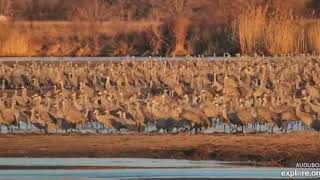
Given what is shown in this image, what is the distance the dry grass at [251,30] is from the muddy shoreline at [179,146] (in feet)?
51.2

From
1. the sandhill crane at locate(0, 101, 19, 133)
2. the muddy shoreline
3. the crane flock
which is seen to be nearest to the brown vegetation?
the crane flock

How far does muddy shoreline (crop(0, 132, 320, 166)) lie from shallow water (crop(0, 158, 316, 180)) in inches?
13.9

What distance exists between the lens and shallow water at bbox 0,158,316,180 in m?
11.2

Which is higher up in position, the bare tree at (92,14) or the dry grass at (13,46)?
the bare tree at (92,14)

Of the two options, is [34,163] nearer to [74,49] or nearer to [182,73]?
[182,73]

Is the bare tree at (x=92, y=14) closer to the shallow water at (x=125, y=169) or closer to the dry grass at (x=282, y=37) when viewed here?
the dry grass at (x=282, y=37)

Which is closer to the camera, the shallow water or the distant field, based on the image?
the shallow water

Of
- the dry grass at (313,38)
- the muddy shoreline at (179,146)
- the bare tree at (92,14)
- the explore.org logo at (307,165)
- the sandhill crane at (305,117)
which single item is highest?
the bare tree at (92,14)

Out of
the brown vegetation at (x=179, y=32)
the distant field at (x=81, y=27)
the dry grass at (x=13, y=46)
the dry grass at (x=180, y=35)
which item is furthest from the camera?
the distant field at (x=81, y=27)

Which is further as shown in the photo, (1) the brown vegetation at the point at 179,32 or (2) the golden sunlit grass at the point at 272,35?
(1) the brown vegetation at the point at 179,32

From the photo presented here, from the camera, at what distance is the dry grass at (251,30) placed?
29.6m

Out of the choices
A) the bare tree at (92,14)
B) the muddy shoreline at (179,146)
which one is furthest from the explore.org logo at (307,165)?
the bare tree at (92,14)

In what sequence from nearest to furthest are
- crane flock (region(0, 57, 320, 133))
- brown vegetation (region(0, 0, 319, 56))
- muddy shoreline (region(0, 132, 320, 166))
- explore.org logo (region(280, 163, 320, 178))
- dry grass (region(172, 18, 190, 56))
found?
1. explore.org logo (region(280, 163, 320, 178))
2. muddy shoreline (region(0, 132, 320, 166))
3. crane flock (region(0, 57, 320, 133))
4. brown vegetation (region(0, 0, 319, 56))
5. dry grass (region(172, 18, 190, 56))

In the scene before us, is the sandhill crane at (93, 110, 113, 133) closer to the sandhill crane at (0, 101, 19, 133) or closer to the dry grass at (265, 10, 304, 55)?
the sandhill crane at (0, 101, 19, 133)
